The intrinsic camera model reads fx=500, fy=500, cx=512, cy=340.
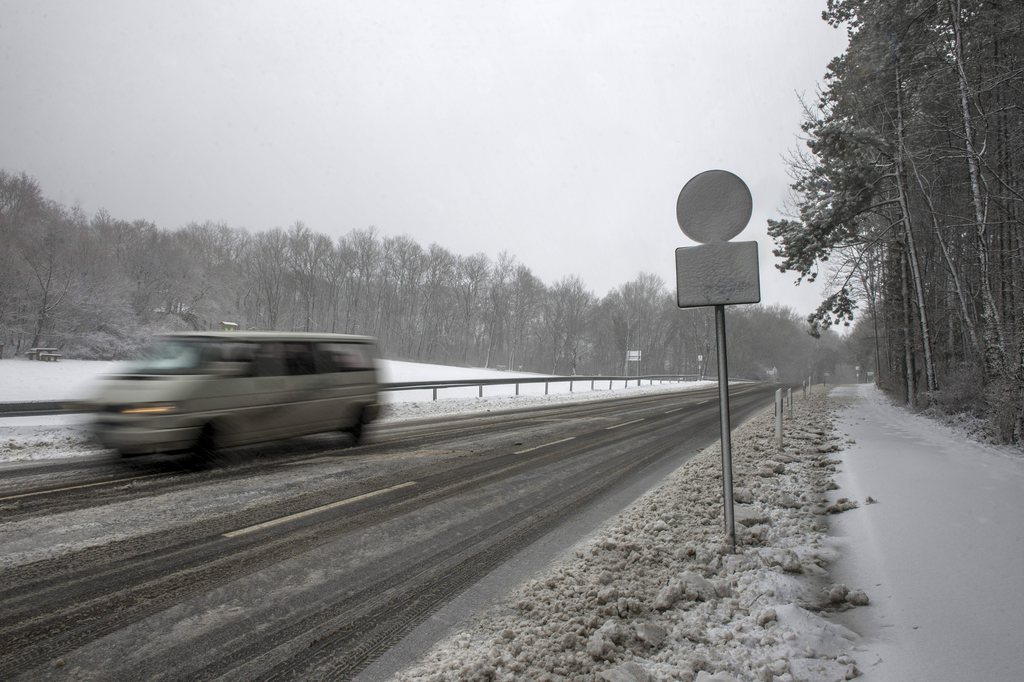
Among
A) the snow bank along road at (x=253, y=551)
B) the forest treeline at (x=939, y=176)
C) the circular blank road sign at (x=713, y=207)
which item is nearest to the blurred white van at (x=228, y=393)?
the snow bank along road at (x=253, y=551)

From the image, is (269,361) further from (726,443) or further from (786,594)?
(786,594)

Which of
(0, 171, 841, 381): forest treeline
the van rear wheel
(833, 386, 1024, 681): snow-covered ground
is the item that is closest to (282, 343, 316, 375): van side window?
the van rear wheel

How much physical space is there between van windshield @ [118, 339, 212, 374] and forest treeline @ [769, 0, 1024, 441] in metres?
13.1

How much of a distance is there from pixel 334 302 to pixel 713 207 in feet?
225

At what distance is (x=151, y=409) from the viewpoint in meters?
6.49

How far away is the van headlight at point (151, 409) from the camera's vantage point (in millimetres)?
6422

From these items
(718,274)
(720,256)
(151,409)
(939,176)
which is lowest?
(151,409)

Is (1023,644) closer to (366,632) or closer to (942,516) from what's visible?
(942,516)

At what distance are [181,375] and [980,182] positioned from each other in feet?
52.3

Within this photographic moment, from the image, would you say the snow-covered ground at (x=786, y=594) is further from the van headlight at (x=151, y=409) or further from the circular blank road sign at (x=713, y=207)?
the van headlight at (x=151, y=409)

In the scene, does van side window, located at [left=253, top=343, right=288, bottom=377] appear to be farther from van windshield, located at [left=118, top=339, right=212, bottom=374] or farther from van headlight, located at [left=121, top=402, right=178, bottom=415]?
van headlight, located at [left=121, top=402, right=178, bottom=415]

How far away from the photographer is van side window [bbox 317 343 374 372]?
348 inches

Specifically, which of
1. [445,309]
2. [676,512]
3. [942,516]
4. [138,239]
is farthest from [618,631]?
[445,309]

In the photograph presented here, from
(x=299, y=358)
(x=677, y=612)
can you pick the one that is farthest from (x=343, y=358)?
(x=677, y=612)
